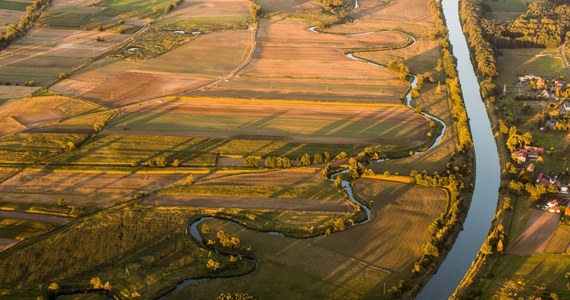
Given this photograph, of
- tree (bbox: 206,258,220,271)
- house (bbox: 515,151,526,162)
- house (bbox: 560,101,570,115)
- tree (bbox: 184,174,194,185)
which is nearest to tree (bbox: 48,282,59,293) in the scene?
tree (bbox: 206,258,220,271)

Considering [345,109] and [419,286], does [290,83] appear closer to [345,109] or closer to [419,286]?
[345,109]

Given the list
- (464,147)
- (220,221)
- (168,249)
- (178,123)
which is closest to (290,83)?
(178,123)

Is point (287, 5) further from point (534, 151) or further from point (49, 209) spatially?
point (49, 209)

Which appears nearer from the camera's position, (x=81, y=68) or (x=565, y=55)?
(x=81, y=68)

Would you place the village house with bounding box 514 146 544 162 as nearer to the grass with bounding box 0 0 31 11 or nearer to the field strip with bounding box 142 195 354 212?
the field strip with bounding box 142 195 354 212

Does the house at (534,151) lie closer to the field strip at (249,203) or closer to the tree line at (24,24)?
the field strip at (249,203)
